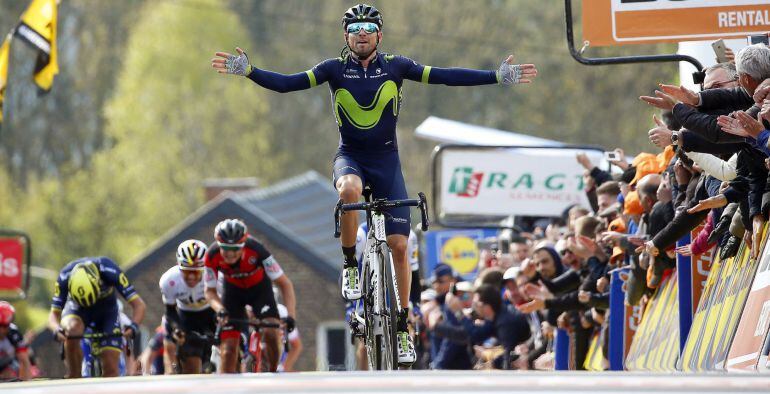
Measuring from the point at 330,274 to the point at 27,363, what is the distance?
86.6 feet

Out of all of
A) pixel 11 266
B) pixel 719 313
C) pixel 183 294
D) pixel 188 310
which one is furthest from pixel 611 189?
pixel 11 266

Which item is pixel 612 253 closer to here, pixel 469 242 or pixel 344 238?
pixel 344 238

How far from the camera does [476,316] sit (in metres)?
17.5

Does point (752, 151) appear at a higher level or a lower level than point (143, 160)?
lower

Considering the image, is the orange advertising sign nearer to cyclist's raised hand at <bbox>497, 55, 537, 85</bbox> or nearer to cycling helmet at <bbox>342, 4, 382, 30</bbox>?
cyclist's raised hand at <bbox>497, 55, 537, 85</bbox>

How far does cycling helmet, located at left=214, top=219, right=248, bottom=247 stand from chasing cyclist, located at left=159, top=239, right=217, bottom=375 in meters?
1.19

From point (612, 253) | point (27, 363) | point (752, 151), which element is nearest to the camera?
point (752, 151)

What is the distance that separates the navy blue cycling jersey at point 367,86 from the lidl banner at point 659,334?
1986 mm

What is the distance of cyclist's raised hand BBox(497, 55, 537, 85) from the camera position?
10398mm

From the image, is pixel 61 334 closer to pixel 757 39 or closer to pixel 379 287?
pixel 379 287

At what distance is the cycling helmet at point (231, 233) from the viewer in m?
14.8

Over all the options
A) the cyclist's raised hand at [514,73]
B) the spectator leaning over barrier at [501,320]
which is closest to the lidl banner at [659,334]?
the cyclist's raised hand at [514,73]

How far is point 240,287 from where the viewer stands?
15.8m

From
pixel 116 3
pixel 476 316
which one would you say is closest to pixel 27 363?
pixel 476 316
